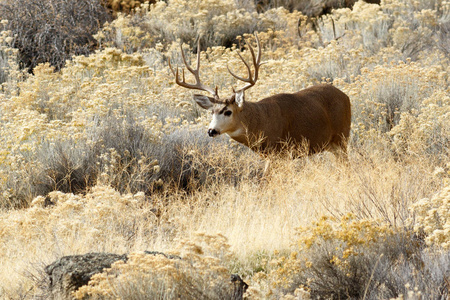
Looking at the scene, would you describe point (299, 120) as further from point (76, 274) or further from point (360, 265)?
point (76, 274)

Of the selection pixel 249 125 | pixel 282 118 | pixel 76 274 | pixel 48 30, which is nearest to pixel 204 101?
pixel 249 125

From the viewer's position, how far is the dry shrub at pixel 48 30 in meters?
13.7

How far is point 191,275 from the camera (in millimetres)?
3850

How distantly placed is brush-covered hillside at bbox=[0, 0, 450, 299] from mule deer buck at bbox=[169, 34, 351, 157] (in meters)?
0.26

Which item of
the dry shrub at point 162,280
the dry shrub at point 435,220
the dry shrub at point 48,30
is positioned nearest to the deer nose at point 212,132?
the dry shrub at point 435,220

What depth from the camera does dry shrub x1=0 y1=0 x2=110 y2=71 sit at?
13.7 m

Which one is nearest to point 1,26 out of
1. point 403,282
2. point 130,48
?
point 130,48

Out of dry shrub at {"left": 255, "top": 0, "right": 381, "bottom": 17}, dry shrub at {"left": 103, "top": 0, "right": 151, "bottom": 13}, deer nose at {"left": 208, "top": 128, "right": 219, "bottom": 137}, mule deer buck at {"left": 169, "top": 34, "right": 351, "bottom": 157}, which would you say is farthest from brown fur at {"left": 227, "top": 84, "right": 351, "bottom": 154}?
dry shrub at {"left": 255, "top": 0, "right": 381, "bottom": 17}

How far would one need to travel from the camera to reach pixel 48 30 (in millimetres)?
14008

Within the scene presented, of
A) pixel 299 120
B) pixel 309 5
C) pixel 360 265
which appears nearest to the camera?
pixel 360 265

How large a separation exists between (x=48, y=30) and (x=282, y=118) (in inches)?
314

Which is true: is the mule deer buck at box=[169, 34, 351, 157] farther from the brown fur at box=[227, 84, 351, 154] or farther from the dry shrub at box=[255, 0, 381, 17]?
the dry shrub at box=[255, 0, 381, 17]

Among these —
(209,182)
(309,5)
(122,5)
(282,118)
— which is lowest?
(209,182)

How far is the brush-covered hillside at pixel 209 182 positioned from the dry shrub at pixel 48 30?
0.04 meters
